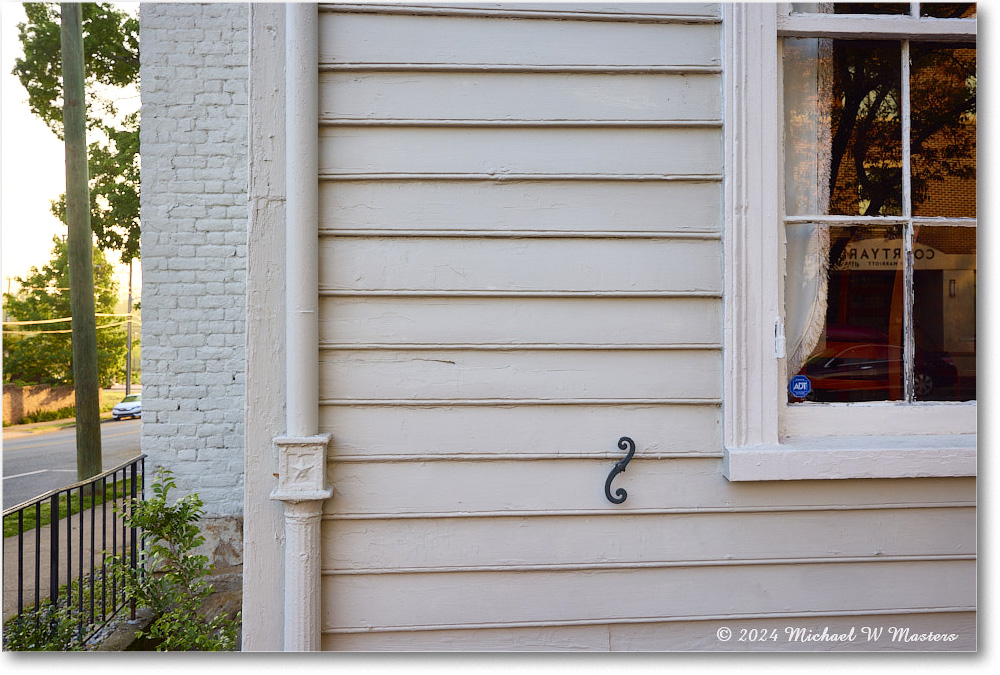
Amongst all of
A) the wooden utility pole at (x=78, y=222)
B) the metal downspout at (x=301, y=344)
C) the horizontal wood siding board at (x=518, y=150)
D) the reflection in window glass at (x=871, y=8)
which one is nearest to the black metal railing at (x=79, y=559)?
the wooden utility pole at (x=78, y=222)

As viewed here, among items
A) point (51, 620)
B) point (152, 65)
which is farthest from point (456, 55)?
point (152, 65)

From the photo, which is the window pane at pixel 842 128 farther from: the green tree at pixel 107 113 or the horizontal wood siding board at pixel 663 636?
the green tree at pixel 107 113

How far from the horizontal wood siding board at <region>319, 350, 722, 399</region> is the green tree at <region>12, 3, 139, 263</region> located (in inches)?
132

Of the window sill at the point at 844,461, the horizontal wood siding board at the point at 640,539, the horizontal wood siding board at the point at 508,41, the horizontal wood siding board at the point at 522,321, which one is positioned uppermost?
the horizontal wood siding board at the point at 508,41

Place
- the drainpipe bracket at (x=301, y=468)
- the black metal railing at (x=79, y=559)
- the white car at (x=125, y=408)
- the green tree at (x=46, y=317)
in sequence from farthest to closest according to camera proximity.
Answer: the white car at (x=125, y=408) < the green tree at (x=46, y=317) < the black metal railing at (x=79, y=559) < the drainpipe bracket at (x=301, y=468)

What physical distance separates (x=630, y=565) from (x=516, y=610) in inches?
12.2

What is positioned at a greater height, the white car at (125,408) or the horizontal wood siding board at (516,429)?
the horizontal wood siding board at (516,429)

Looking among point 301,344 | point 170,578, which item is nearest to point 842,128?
point 301,344

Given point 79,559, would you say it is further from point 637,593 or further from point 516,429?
point 637,593

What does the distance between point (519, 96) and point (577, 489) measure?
1002 mm

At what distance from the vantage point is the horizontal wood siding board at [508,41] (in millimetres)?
1316

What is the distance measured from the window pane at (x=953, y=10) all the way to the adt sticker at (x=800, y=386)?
1.04m

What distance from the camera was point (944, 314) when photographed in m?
1.42

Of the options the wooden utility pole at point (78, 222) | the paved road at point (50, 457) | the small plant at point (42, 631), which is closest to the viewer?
the small plant at point (42, 631)
